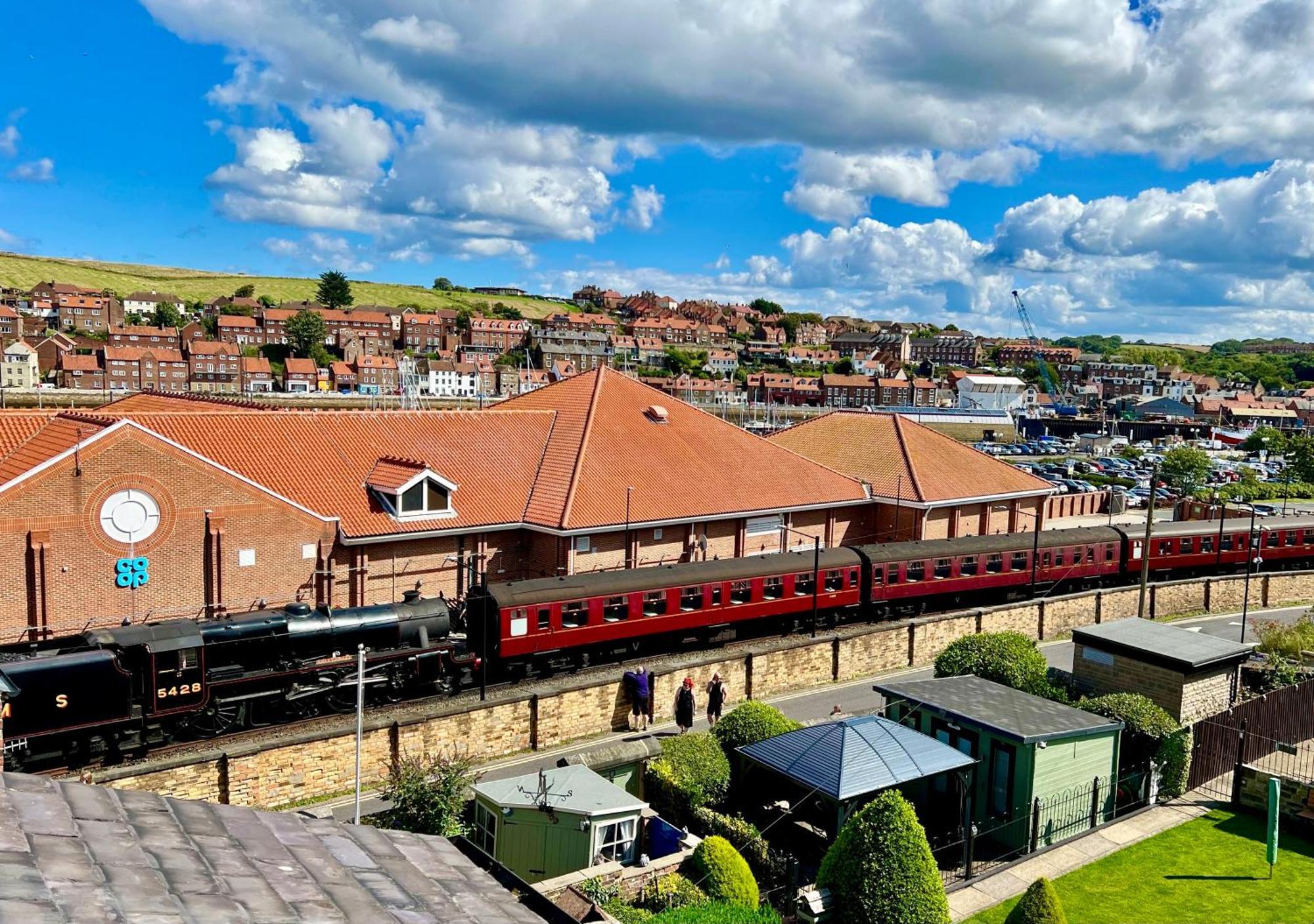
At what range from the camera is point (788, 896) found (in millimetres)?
14914

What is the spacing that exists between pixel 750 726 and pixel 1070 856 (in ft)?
20.1

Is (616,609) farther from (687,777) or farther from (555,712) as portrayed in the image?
(687,777)

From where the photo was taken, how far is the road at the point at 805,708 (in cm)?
1878

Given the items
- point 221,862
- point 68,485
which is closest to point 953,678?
point 221,862

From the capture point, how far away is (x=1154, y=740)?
1900cm

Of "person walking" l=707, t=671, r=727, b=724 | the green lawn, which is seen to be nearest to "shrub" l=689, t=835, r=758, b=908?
the green lawn

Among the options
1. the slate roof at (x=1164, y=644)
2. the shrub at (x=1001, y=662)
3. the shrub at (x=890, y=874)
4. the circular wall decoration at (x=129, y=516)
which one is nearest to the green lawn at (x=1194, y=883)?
the shrub at (x=890, y=874)

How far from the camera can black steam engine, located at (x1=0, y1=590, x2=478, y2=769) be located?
18047 mm

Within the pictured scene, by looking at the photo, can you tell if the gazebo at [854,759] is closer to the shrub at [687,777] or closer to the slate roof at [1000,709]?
the shrub at [687,777]

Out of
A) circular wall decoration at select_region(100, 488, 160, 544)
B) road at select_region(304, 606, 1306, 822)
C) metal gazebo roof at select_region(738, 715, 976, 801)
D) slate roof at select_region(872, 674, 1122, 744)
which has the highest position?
circular wall decoration at select_region(100, 488, 160, 544)

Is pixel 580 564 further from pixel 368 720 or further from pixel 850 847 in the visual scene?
pixel 850 847

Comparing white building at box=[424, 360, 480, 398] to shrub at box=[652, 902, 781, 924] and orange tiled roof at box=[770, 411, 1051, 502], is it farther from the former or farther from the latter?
shrub at box=[652, 902, 781, 924]

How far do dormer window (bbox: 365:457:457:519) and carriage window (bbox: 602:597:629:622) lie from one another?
6.01 metres

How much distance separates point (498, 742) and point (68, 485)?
1208 cm
